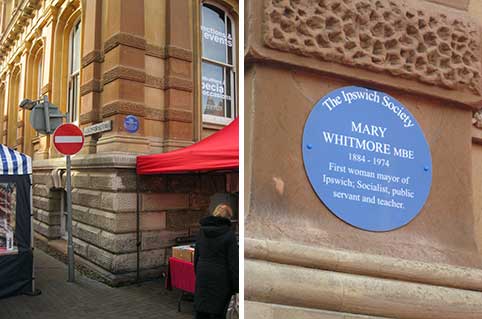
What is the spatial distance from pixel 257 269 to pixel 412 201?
1372mm

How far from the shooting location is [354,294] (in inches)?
96.9

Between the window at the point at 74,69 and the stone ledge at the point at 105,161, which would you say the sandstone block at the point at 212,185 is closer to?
the stone ledge at the point at 105,161

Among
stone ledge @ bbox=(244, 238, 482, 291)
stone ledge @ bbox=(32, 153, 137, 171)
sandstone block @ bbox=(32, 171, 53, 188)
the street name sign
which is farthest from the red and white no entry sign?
stone ledge @ bbox=(244, 238, 482, 291)

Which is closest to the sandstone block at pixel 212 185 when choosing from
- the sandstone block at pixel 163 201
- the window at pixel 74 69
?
the sandstone block at pixel 163 201

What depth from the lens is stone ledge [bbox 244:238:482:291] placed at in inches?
90.7

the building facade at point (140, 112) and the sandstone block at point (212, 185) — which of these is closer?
the building facade at point (140, 112)

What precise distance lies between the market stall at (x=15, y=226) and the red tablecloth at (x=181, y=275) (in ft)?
6.10

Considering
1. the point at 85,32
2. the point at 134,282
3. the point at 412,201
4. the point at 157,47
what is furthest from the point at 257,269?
the point at 85,32

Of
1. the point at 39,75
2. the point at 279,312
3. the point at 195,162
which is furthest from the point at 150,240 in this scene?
the point at 39,75

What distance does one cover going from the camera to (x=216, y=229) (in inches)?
113

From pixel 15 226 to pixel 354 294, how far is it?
4799mm

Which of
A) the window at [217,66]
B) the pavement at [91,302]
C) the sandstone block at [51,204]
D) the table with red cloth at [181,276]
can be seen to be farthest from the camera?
the sandstone block at [51,204]

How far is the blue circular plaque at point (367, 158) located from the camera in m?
2.66

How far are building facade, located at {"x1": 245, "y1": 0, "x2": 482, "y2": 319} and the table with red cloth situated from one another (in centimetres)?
278
